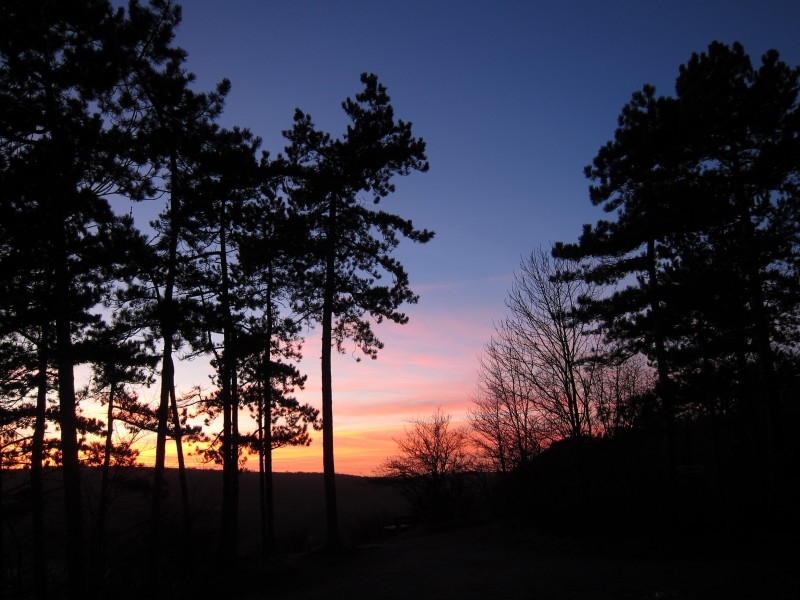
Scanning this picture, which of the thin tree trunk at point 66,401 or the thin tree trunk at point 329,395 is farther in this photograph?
the thin tree trunk at point 329,395

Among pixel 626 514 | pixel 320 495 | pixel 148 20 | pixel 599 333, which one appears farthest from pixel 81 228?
pixel 320 495

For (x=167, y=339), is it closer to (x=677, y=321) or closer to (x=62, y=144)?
(x=62, y=144)

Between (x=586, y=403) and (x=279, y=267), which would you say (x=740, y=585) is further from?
(x=279, y=267)

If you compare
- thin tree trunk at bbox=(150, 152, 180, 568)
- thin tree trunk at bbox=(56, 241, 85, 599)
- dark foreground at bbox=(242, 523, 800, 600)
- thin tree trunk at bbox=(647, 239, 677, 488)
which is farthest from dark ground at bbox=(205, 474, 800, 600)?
thin tree trunk at bbox=(56, 241, 85, 599)

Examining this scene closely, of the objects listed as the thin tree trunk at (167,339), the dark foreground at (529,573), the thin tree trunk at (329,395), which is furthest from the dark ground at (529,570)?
the thin tree trunk at (167,339)

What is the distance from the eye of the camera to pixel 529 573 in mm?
12094

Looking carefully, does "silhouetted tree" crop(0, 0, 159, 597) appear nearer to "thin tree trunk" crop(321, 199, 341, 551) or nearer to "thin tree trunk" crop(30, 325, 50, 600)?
"thin tree trunk" crop(30, 325, 50, 600)

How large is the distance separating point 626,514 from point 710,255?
7322mm

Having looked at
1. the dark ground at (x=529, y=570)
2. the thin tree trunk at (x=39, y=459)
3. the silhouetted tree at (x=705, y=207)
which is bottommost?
the dark ground at (x=529, y=570)

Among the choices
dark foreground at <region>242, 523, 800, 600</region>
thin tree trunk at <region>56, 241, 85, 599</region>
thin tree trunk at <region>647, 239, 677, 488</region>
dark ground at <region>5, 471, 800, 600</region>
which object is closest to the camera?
dark ground at <region>5, 471, 800, 600</region>

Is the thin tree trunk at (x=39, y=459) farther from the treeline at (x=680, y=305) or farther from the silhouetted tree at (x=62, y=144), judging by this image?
the treeline at (x=680, y=305)

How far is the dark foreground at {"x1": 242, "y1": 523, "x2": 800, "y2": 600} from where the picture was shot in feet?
31.6

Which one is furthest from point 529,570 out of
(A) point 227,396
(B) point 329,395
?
(A) point 227,396

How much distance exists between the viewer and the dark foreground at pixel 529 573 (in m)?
9.63
